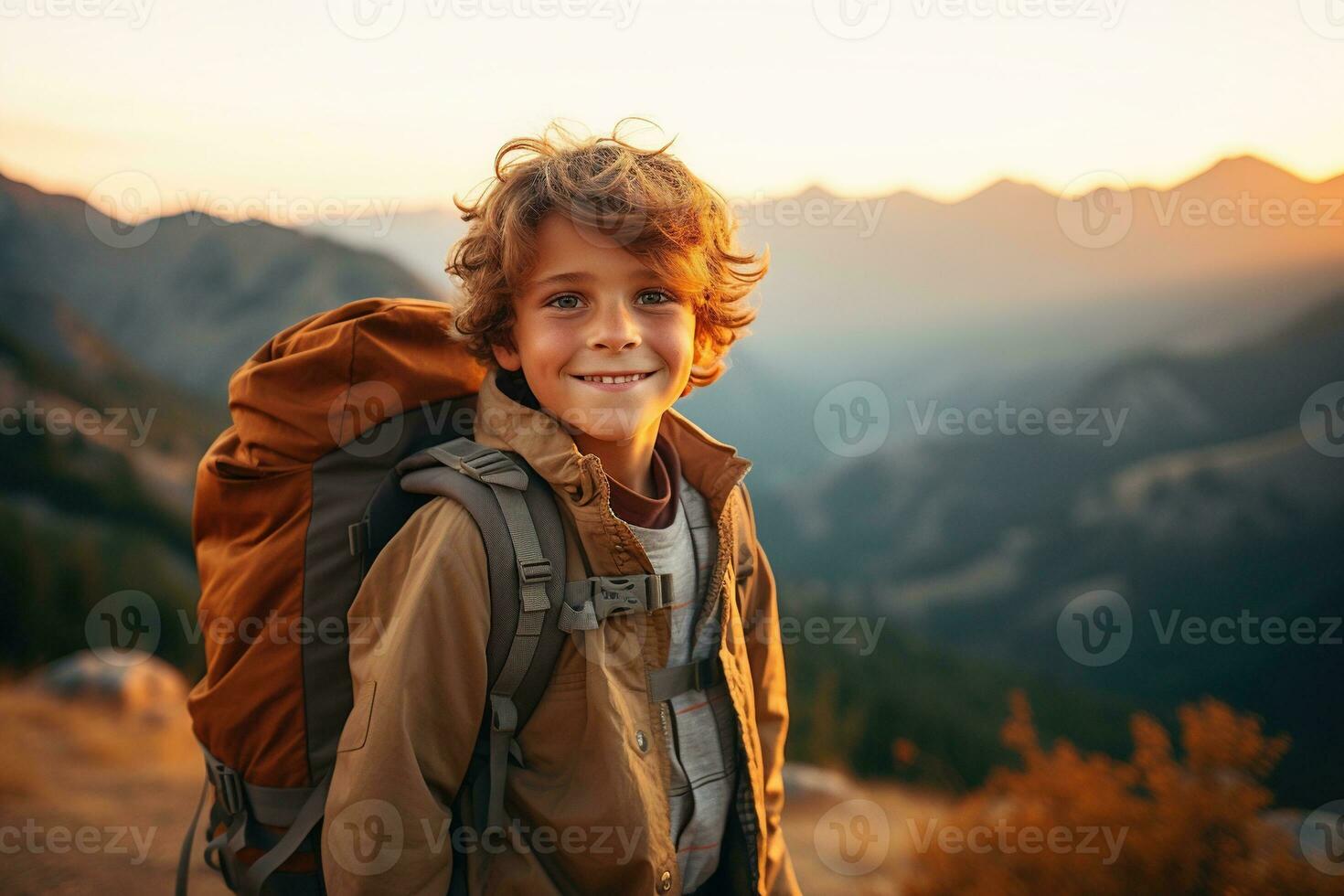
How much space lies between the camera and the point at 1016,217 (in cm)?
443

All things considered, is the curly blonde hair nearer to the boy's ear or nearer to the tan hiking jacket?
the boy's ear

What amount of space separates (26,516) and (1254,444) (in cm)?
550

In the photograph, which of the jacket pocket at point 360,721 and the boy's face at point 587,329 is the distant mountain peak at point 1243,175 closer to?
the boy's face at point 587,329

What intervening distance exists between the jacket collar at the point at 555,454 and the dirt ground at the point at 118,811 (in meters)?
1.84

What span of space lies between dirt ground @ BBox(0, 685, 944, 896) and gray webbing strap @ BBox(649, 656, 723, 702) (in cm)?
175

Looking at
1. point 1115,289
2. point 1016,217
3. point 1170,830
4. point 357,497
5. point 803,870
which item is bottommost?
point 803,870

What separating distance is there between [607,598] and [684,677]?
0.86 feet

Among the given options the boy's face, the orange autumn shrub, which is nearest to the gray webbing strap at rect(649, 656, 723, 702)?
the boy's face

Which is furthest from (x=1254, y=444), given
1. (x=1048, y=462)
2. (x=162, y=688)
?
(x=162, y=688)

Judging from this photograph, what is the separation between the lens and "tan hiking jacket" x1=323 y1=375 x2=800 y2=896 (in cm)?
140

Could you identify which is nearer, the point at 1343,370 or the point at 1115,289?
the point at 1343,370

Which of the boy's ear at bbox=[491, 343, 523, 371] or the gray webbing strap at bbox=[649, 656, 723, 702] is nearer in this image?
the gray webbing strap at bbox=[649, 656, 723, 702]

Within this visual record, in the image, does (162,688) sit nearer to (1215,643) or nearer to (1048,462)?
(1048,462)

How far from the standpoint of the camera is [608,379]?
5.43 feet
